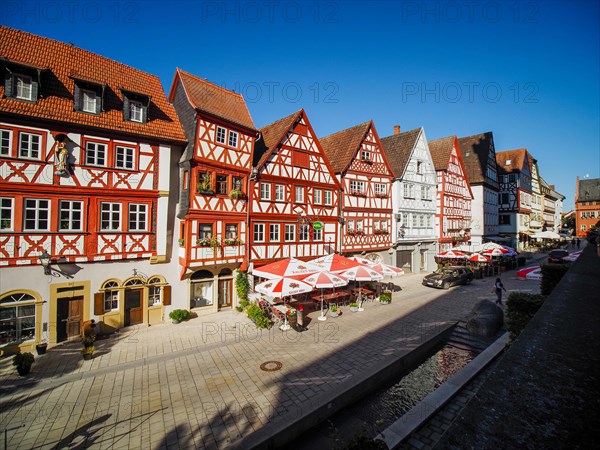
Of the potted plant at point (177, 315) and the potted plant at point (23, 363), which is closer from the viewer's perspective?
the potted plant at point (23, 363)

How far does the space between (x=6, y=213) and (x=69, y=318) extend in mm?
5076

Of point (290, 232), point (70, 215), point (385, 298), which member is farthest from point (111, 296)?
point (385, 298)

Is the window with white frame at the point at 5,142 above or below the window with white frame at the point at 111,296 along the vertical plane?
above

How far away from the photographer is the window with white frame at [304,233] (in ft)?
69.2

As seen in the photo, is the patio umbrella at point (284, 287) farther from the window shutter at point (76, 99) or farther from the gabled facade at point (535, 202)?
the gabled facade at point (535, 202)

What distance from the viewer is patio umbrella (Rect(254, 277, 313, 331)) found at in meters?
13.5

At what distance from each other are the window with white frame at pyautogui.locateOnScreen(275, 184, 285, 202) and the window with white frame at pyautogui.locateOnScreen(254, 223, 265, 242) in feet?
6.96

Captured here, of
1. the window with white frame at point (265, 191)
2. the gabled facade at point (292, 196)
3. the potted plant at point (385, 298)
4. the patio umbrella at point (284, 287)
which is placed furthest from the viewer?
the window with white frame at point (265, 191)

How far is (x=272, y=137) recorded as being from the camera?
21.2 m

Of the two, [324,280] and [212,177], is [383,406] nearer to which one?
[324,280]

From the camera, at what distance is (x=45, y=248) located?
12.7 metres

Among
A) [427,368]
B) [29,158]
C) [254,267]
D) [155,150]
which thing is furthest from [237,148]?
[427,368]

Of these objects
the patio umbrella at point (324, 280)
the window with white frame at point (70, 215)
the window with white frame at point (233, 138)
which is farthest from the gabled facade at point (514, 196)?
the window with white frame at point (70, 215)

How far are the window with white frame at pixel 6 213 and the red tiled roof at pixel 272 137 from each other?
11.7 m
